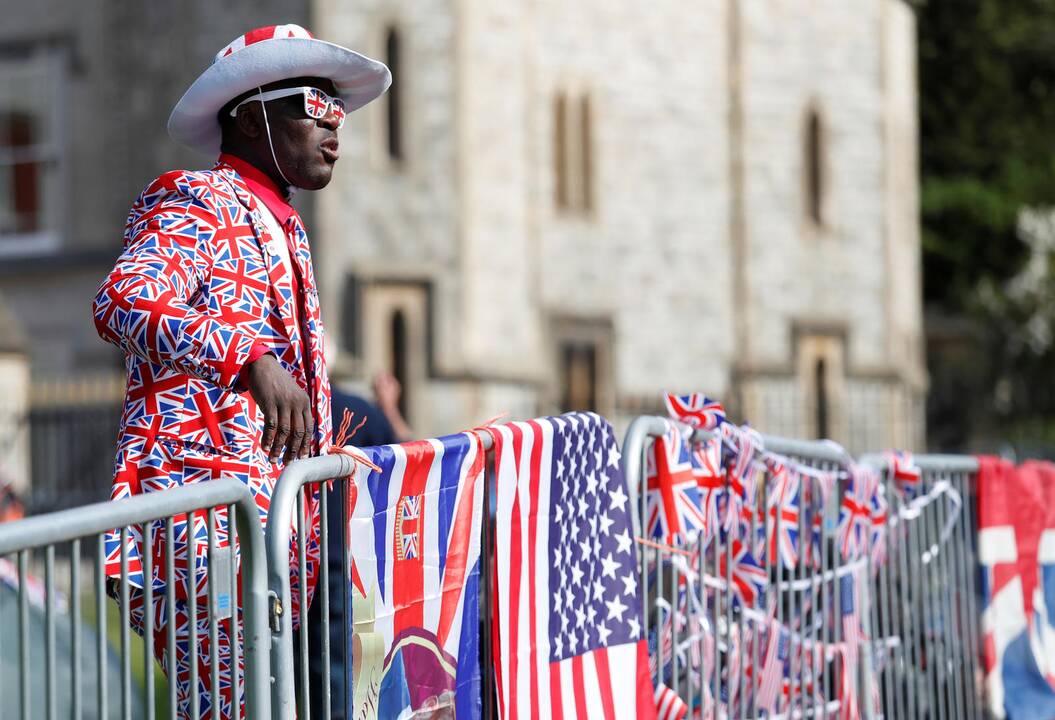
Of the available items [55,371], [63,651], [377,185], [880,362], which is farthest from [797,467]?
[880,362]

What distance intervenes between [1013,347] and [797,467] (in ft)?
97.9

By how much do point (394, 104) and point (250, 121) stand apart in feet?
54.4

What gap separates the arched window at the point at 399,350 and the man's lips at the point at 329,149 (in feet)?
52.8

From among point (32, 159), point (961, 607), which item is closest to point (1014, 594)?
point (961, 607)

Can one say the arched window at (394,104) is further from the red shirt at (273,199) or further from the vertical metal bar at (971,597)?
the red shirt at (273,199)

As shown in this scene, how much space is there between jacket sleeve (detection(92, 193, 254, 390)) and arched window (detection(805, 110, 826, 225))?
2391 centimetres

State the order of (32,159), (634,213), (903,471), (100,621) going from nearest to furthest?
(100,621)
(903,471)
(32,159)
(634,213)

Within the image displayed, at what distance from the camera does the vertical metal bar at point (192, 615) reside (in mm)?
3174

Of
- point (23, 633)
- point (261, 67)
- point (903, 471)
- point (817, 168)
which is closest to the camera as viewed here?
point (23, 633)

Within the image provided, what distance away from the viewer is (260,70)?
3.73 meters

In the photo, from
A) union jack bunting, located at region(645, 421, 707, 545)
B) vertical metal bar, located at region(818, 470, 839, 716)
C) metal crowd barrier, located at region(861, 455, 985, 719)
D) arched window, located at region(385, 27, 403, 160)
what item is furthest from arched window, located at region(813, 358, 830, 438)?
union jack bunting, located at region(645, 421, 707, 545)

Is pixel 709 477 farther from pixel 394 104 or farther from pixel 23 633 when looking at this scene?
pixel 394 104

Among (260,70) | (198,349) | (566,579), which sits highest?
(260,70)

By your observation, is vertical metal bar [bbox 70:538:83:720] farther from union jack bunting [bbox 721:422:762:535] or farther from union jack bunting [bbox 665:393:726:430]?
union jack bunting [bbox 721:422:762:535]
